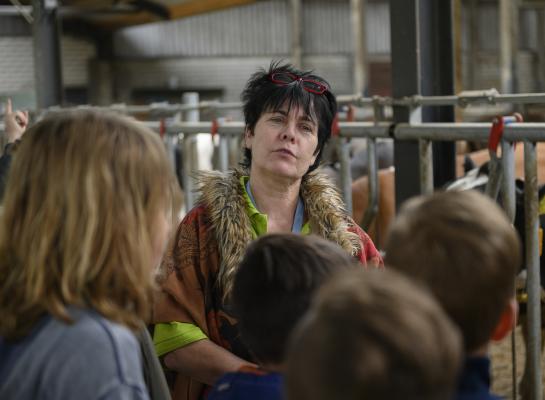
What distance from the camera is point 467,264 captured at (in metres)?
1.39

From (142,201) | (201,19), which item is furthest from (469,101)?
(201,19)

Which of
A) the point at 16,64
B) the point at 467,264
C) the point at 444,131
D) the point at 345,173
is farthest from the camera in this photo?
the point at 16,64

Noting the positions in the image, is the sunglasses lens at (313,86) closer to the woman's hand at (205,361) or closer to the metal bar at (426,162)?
the woman's hand at (205,361)

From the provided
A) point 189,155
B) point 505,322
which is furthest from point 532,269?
point 189,155

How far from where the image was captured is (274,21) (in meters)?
23.0

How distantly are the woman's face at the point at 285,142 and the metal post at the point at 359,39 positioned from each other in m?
16.5

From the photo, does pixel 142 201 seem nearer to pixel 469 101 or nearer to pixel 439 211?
pixel 439 211

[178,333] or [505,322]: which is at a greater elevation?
[505,322]

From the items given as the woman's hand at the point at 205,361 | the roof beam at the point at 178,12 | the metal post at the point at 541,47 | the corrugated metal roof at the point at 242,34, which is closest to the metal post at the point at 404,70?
the woman's hand at the point at 205,361

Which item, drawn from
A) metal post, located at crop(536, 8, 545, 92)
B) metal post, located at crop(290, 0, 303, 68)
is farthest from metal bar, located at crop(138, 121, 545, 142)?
metal post, located at crop(536, 8, 545, 92)

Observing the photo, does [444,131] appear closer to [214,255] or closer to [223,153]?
[214,255]

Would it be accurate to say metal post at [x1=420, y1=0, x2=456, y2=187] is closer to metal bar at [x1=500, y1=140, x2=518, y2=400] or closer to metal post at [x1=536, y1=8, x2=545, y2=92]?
metal bar at [x1=500, y1=140, x2=518, y2=400]

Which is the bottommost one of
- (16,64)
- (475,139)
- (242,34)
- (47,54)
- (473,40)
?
(475,139)

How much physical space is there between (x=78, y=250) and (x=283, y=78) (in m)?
1.34
